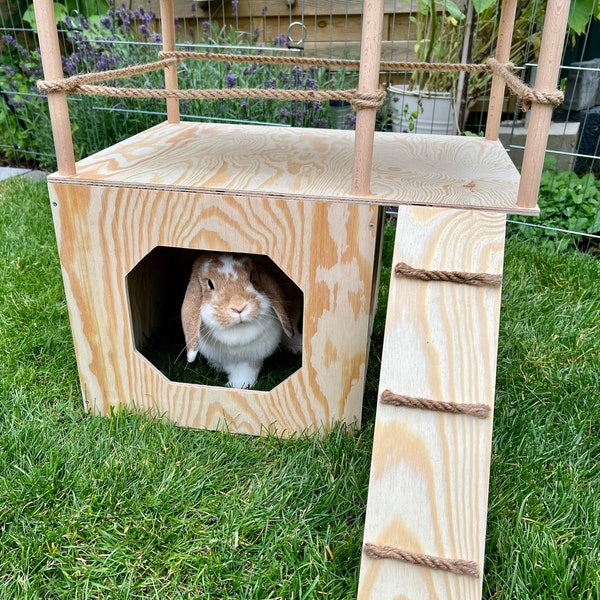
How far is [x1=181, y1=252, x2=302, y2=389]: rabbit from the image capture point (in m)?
1.97

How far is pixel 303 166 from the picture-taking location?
6.52ft

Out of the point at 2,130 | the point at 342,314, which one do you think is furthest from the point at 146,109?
the point at 342,314

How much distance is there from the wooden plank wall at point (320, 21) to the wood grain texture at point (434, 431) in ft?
9.95

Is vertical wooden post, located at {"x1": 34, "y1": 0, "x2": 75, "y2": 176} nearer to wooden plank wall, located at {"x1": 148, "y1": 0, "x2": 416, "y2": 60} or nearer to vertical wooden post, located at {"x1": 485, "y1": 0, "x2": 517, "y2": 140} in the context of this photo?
vertical wooden post, located at {"x1": 485, "y1": 0, "x2": 517, "y2": 140}

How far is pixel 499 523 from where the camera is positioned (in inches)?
60.7

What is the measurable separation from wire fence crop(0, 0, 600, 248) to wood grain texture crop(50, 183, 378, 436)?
1.83m

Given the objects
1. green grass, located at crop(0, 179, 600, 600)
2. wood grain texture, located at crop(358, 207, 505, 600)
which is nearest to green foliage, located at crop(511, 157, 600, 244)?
green grass, located at crop(0, 179, 600, 600)

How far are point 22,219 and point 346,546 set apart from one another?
260 centimetres

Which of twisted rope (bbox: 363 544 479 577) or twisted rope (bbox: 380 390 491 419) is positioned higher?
twisted rope (bbox: 380 390 491 419)

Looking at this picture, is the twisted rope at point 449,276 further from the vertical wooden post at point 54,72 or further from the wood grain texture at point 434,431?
the vertical wooden post at point 54,72

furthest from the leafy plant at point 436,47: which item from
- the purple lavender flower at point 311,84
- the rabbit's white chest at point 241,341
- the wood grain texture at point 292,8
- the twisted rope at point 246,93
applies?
the rabbit's white chest at point 241,341

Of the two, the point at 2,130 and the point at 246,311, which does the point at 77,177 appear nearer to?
the point at 246,311

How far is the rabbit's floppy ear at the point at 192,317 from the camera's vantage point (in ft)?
6.42

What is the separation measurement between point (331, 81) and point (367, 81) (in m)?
2.51
